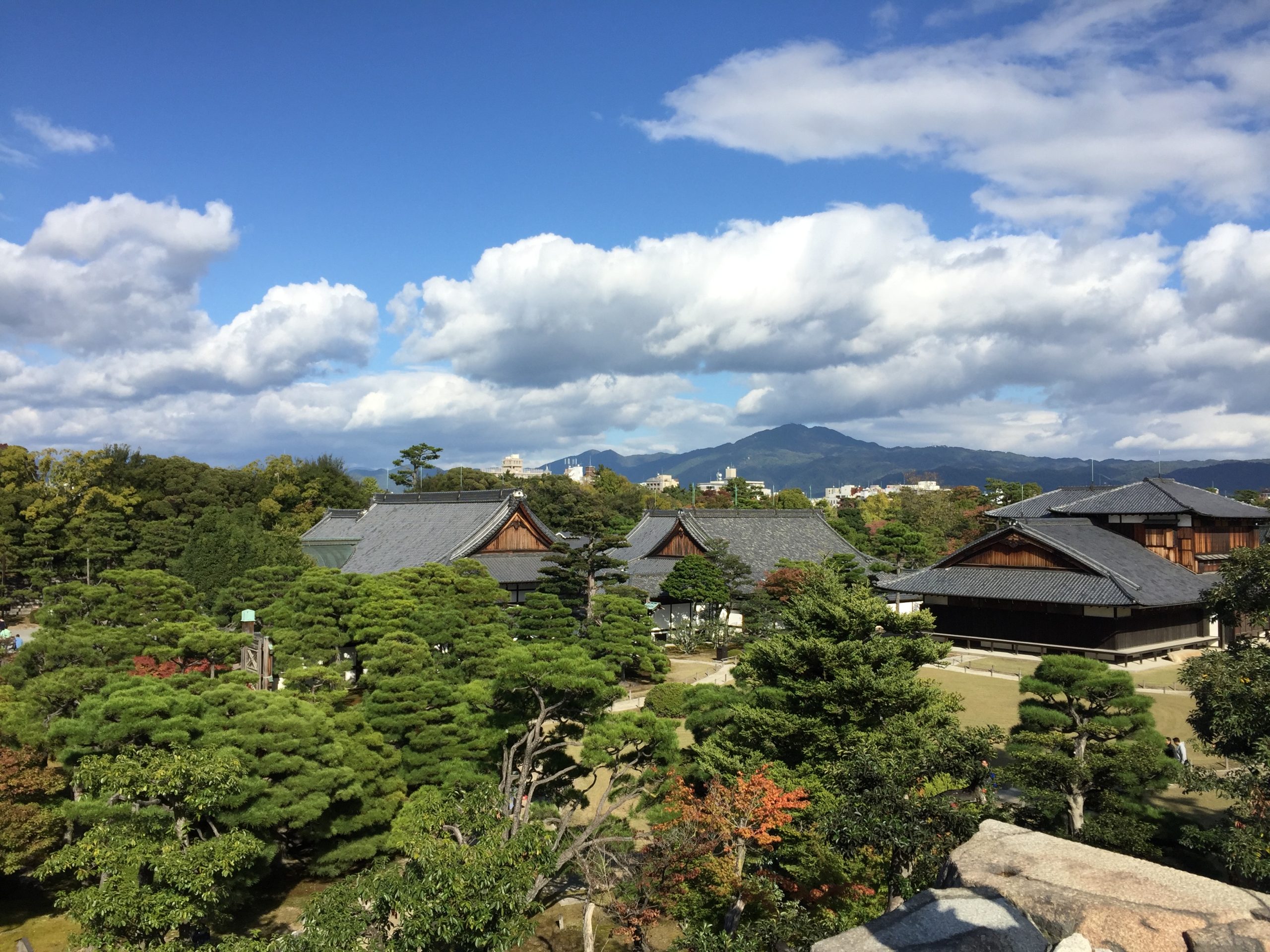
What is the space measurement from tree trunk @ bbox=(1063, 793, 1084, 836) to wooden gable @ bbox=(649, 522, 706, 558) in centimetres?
2692

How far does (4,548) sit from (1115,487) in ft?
182

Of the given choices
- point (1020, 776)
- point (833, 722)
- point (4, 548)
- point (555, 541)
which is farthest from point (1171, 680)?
point (4, 548)

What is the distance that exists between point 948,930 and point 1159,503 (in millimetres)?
Result: 35356

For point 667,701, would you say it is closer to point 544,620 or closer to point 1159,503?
point 544,620

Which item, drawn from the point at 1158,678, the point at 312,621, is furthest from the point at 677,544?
the point at 1158,678

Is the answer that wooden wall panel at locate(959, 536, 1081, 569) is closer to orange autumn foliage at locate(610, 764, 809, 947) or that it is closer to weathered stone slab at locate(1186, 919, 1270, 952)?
orange autumn foliage at locate(610, 764, 809, 947)

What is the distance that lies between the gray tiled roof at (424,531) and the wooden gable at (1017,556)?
1928 centimetres

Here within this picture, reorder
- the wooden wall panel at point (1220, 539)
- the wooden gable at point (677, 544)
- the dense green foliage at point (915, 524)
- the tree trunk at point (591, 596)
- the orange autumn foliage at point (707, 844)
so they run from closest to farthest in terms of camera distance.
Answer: the orange autumn foliage at point (707, 844)
the tree trunk at point (591, 596)
the wooden wall panel at point (1220, 539)
the wooden gable at point (677, 544)
the dense green foliage at point (915, 524)

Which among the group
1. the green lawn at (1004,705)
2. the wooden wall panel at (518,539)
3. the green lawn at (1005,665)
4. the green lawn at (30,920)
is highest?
the wooden wall panel at (518,539)

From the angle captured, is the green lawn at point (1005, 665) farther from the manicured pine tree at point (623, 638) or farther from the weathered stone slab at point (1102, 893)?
the weathered stone slab at point (1102, 893)

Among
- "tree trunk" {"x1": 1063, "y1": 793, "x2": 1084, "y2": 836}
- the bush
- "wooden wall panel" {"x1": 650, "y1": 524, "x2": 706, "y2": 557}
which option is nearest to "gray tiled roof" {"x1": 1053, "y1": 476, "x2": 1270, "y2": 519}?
"wooden wall panel" {"x1": 650, "y1": 524, "x2": 706, "y2": 557}

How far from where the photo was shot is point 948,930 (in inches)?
247

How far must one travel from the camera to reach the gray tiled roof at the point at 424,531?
109ft

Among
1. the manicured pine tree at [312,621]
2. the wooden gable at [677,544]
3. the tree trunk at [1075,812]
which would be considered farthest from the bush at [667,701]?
the wooden gable at [677,544]
